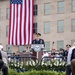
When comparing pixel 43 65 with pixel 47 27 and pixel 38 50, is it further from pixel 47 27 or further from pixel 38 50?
pixel 47 27

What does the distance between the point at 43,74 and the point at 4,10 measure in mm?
42905

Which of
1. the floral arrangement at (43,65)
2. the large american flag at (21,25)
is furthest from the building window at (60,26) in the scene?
the floral arrangement at (43,65)

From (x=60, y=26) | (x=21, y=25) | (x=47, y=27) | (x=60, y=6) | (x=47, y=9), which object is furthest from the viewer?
(x=47, y=9)


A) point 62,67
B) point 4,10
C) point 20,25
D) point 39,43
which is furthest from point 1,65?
point 4,10

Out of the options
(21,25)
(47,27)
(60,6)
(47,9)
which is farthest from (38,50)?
(47,9)

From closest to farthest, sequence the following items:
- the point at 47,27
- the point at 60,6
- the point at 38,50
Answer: the point at 38,50
the point at 60,6
the point at 47,27

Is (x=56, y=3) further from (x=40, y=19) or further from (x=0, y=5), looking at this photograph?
(x=0, y=5)

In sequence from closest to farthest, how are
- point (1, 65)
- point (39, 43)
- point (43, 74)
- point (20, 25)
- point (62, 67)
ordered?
1. point (1, 65)
2. point (43, 74)
3. point (62, 67)
4. point (39, 43)
5. point (20, 25)

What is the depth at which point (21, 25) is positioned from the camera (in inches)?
1939

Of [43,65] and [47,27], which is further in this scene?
[47,27]

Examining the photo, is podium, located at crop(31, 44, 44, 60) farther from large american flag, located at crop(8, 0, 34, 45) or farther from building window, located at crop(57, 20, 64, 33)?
building window, located at crop(57, 20, 64, 33)

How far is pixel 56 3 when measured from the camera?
54.2 metres

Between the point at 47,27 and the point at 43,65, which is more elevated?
the point at 47,27

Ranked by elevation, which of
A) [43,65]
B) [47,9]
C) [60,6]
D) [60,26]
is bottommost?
[43,65]
